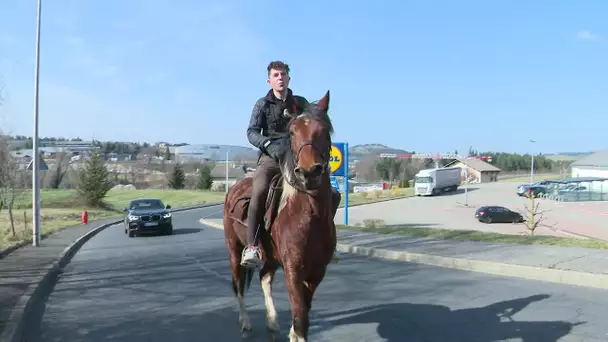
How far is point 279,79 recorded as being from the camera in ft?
18.9

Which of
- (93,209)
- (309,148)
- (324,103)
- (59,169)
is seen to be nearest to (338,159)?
(324,103)

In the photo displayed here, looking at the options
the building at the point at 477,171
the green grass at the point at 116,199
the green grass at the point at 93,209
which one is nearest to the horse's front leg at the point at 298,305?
the green grass at the point at 93,209

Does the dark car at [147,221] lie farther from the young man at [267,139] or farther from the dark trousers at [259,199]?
the dark trousers at [259,199]

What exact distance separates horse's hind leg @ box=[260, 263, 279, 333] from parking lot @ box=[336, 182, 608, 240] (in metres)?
27.7

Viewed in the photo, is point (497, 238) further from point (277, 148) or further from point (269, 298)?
point (277, 148)

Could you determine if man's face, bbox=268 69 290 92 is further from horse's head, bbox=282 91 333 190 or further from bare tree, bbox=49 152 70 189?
bare tree, bbox=49 152 70 189

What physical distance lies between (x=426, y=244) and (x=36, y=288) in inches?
378

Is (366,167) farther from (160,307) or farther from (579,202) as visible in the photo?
(160,307)

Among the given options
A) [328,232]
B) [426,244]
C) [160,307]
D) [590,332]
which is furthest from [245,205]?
[426,244]

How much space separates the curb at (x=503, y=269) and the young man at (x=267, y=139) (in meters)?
5.48

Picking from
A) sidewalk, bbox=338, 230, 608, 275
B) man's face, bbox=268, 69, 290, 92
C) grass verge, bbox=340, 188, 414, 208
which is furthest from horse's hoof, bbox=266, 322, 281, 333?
grass verge, bbox=340, 188, 414, 208

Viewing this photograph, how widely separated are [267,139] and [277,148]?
0.71 feet

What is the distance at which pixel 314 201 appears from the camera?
15.8 feet

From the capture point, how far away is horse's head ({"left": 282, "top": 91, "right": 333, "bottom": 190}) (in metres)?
4.38
